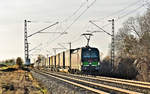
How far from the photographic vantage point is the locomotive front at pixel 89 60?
3753 centimetres

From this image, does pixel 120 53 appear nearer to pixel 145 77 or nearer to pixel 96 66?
pixel 96 66

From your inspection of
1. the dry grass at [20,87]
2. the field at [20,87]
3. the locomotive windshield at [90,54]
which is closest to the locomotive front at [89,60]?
the locomotive windshield at [90,54]

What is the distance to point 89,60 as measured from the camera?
125ft

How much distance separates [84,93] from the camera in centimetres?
1603

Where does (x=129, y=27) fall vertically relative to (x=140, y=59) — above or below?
above

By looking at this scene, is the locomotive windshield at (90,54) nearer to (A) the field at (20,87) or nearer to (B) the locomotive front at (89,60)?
(B) the locomotive front at (89,60)

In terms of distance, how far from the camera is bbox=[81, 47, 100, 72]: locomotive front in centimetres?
3753

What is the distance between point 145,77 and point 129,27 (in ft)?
79.4

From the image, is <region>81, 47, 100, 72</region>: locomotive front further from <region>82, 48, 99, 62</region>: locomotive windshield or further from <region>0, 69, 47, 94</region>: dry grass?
<region>0, 69, 47, 94</region>: dry grass

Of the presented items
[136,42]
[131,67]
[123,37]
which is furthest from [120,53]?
[131,67]

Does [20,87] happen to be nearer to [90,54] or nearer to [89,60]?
[89,60]

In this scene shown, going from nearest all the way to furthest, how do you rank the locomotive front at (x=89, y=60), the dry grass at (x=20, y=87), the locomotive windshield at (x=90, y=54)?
the dry grass at (x=20, y=87)
the locomotive front at (x=89, y=60)
the locomotive windshield at (x=90, y=54)

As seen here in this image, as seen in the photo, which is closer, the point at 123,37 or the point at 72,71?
the point at 72,71

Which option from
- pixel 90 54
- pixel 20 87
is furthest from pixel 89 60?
pixel 20 87
